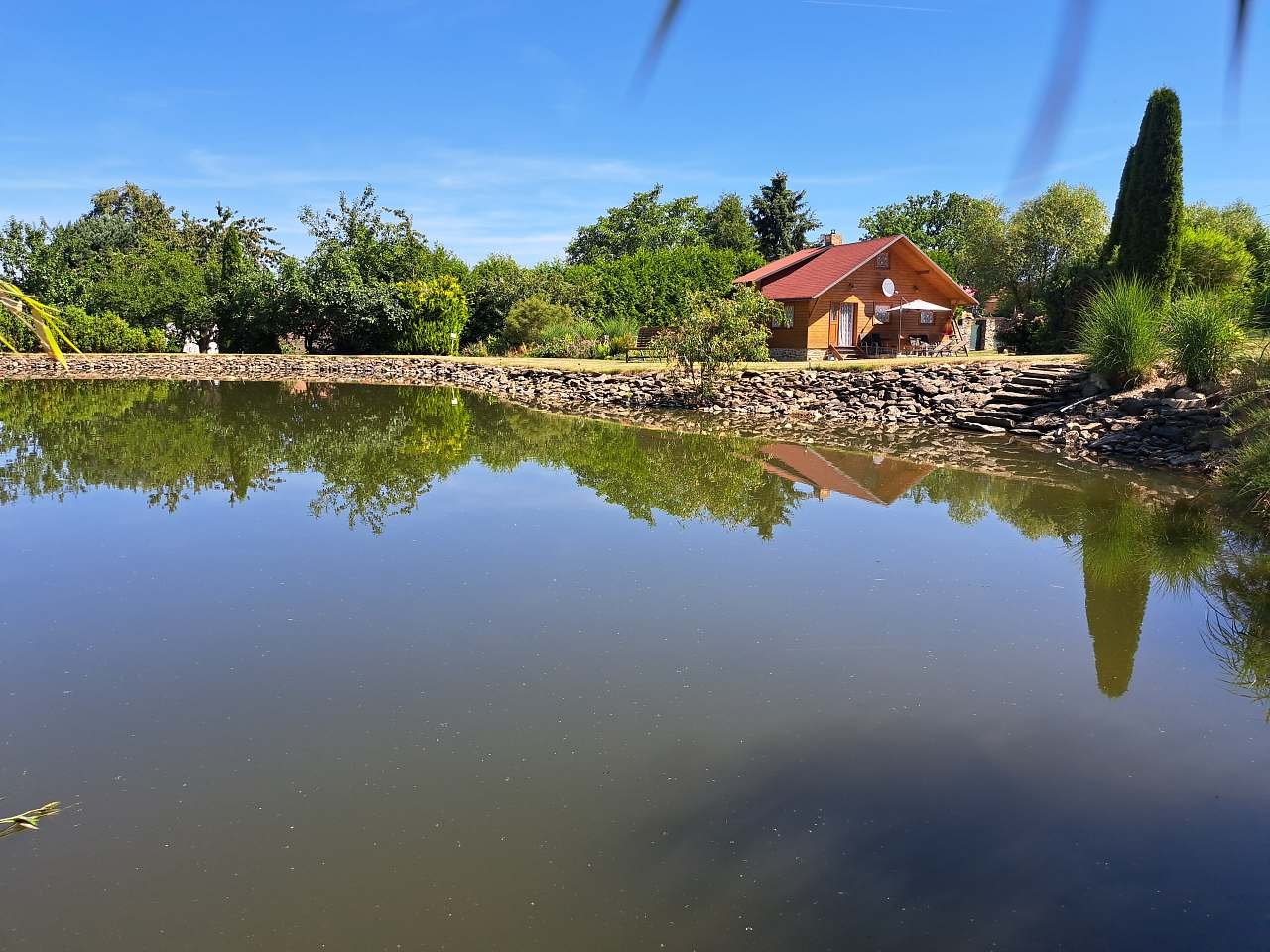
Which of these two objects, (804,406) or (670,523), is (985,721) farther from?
(804,406)

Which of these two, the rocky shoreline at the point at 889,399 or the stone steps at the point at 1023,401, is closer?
the rocky shoreline at the point at 889,399

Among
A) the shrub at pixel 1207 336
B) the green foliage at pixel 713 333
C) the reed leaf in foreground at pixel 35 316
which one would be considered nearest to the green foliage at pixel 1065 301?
the shrub at pixel 1207 336

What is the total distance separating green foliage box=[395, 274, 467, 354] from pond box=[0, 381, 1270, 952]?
2317cm

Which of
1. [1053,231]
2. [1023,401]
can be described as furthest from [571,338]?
[1023,401]

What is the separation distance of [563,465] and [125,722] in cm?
873

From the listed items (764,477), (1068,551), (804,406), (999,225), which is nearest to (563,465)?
(764,477)

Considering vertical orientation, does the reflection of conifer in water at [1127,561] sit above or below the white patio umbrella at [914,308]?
below

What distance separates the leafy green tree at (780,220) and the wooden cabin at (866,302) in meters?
21.0

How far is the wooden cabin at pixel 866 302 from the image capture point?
26656 mm

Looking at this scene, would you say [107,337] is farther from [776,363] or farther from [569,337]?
[776,363]

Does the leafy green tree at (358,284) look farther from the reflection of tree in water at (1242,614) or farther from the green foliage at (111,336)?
the reflection of tree in water at (1242,614)

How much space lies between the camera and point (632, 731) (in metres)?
4.42

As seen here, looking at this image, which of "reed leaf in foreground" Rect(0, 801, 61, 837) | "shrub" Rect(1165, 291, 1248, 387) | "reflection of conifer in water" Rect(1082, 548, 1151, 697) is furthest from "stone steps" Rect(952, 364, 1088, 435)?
"reed leaf in foreground" Rect(0, 801, 61, 837)

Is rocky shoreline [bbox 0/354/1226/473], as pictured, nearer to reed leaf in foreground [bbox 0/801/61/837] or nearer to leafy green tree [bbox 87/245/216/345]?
leafy green tree [bbox 87/245/216/345]
